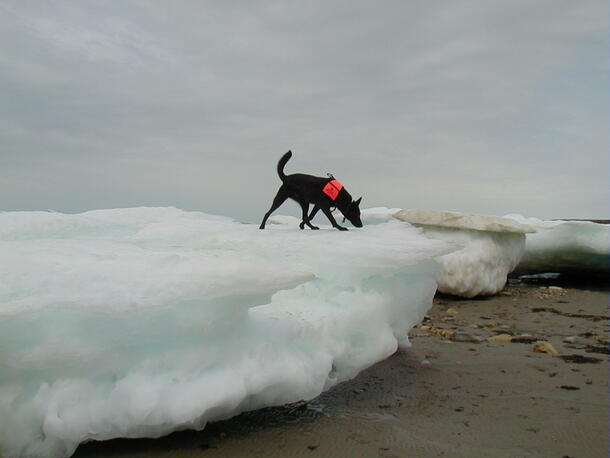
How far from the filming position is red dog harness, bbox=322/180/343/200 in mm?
4855

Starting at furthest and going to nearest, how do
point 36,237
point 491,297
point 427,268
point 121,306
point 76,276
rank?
point 491,297
point 36,237
point 427,268
point 76,276
point 121,306

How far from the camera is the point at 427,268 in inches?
158

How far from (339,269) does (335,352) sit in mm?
607

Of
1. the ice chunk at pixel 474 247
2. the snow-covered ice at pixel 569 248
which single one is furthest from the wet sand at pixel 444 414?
the snow-covered ice at pixel 569 248

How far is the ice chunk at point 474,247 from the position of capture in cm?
735

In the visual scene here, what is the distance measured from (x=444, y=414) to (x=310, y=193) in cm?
244

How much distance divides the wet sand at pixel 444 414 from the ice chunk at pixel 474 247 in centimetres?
243

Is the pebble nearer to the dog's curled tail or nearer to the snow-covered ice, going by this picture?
the dog's curled tail

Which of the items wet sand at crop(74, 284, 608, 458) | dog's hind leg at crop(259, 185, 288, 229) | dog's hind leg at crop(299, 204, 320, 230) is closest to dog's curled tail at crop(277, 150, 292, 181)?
dog's hind leg at crop(259, 185, 288, 229)

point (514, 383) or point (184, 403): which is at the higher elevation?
point (184, 403)

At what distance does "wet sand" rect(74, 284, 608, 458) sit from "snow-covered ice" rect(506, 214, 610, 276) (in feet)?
13.6

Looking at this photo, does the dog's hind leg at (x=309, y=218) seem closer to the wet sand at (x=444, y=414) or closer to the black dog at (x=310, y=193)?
the black dog at (x=310, y=193)

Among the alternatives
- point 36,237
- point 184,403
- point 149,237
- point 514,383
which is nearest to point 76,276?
point 184,403

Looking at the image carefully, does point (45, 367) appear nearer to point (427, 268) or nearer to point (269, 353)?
point (269, 353)
